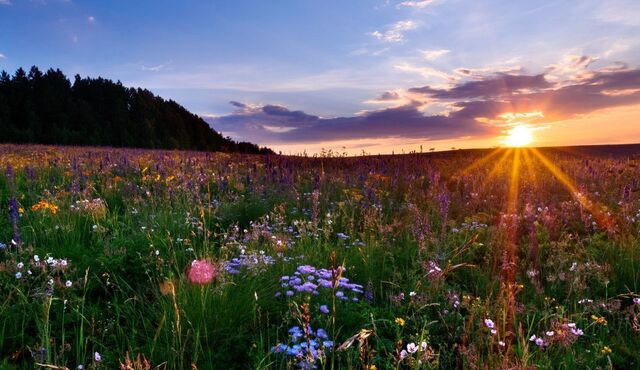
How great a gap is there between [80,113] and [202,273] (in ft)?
222

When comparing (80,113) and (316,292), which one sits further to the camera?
(80,113)

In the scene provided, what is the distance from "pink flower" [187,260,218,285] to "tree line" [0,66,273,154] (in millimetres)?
52186

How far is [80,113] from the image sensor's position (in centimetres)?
6331

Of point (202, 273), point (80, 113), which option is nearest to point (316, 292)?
point (202, 273)

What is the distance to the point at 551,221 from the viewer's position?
5.68 m

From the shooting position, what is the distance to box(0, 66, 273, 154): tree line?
189 ft

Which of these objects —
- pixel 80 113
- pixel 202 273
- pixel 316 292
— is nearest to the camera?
pixel 316 292

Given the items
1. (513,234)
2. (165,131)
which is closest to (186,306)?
(513,234)

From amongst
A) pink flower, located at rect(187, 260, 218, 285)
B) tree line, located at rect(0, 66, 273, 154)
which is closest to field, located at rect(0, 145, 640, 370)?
pink flower, located at rect(187, 260, 218, 285)

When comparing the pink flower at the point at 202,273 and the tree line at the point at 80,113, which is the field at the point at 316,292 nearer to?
the pink flower at the point at 202,273

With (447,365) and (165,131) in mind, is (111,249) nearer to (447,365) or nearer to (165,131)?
(447,365)

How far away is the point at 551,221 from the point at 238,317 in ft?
13.5

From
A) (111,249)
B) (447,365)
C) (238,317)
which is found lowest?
(447,365)

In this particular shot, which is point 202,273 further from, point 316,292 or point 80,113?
point 80,113
